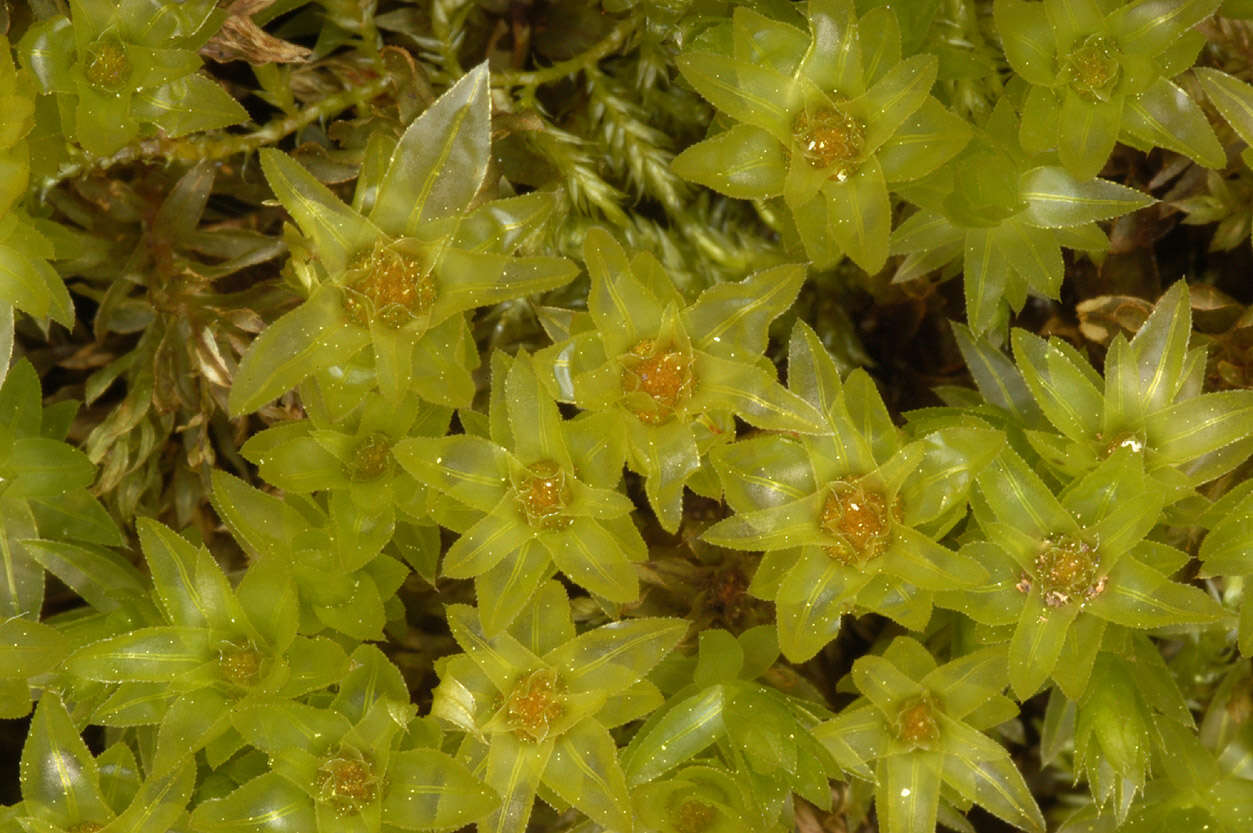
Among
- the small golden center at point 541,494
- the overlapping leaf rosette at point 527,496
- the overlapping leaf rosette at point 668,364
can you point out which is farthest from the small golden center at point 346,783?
the overlapping leaf rosette at point 668,364

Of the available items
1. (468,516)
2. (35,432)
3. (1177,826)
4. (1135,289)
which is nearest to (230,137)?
(35,432)

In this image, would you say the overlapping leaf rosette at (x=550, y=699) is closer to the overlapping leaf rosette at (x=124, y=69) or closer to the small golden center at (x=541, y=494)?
the small golden center at (x=541, y=494)

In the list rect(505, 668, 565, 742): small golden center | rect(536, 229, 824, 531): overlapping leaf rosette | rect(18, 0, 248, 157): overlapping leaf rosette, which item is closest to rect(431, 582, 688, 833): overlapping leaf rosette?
rect(505, 668, 565, 742): small golden center

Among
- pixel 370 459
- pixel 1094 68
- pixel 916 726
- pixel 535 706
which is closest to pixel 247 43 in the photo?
pixel 370 459

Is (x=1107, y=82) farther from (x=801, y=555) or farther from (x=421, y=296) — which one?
(x=421, y=296)

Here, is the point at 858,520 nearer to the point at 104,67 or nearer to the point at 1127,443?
the point at 1127,443

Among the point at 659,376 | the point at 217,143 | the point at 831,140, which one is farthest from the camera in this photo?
the point at 217,143

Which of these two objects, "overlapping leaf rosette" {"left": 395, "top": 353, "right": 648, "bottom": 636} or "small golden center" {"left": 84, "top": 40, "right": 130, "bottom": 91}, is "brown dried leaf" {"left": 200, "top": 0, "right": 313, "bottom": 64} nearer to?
"small golden center" {"left": 84, "top": 40, "right": 130, "bottom": 91}
